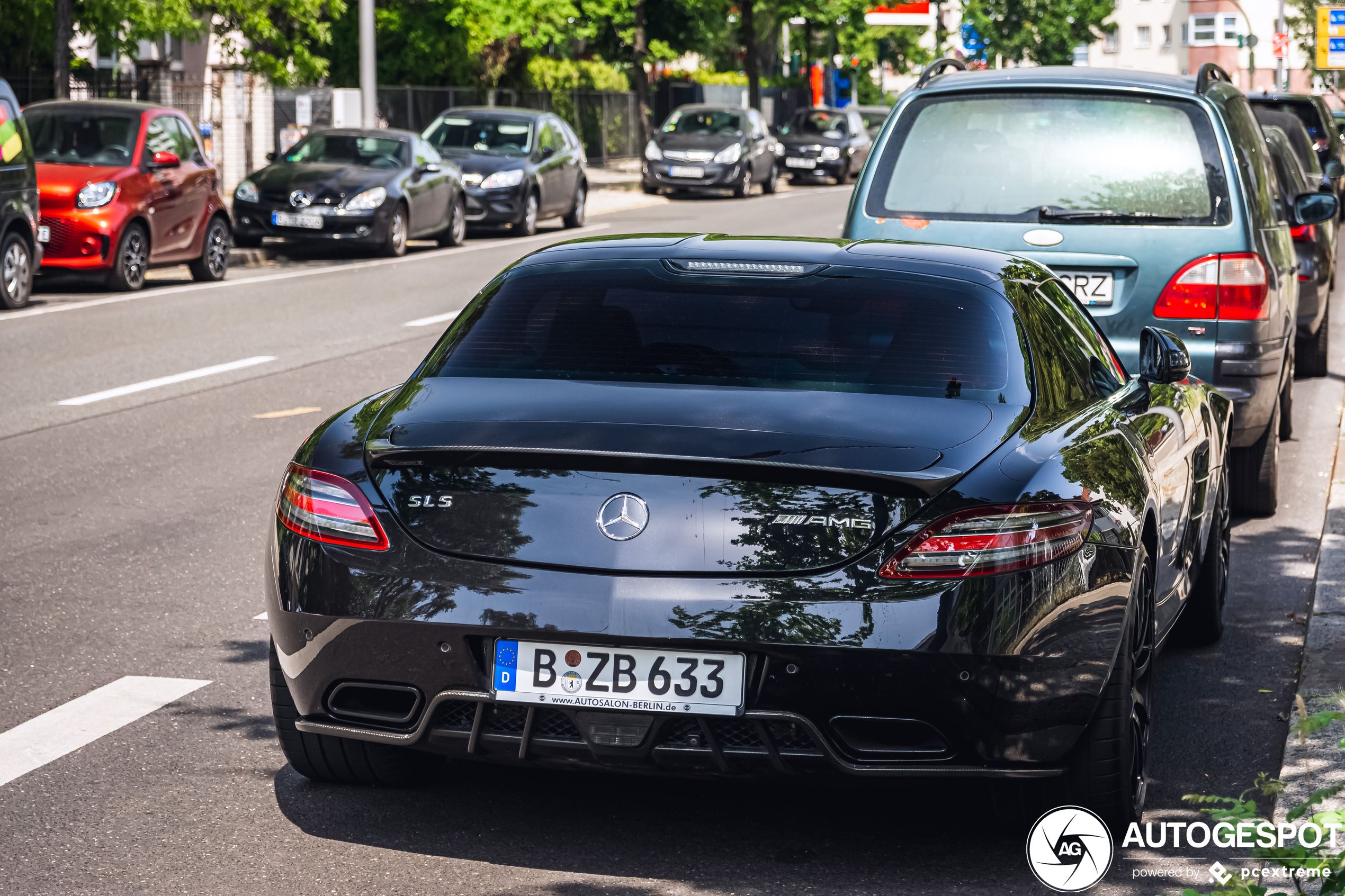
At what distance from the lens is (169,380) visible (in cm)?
1255

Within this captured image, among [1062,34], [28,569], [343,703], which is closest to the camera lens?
[343,703]

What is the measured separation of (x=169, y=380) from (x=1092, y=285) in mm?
6869

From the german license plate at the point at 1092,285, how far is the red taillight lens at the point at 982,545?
3.92m

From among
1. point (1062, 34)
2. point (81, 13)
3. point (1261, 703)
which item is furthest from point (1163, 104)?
point (1062, 34)

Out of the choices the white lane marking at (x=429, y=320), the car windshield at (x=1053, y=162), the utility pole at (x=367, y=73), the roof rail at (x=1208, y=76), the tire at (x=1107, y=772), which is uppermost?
the utility pole at (x=367, y=73)

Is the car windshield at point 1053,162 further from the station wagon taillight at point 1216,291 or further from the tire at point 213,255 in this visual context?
the tire at point 213,255

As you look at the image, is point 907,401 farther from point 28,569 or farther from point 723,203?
point 723,203

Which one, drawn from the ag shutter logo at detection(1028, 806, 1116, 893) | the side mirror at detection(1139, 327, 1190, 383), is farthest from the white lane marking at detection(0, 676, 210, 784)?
the side mirror at detection(1139, 327, 1190, 383)

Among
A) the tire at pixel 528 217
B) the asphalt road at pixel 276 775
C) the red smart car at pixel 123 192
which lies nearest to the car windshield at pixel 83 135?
the red smart car at pixel 123 192

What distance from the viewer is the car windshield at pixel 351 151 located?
23906 millimetres

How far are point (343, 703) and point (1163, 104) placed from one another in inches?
198

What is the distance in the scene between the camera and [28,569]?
7109mm

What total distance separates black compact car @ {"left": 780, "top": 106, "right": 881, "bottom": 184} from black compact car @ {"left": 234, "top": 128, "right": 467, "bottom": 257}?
23.2 meters

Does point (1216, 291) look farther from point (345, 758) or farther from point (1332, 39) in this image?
point (1332, 39)
